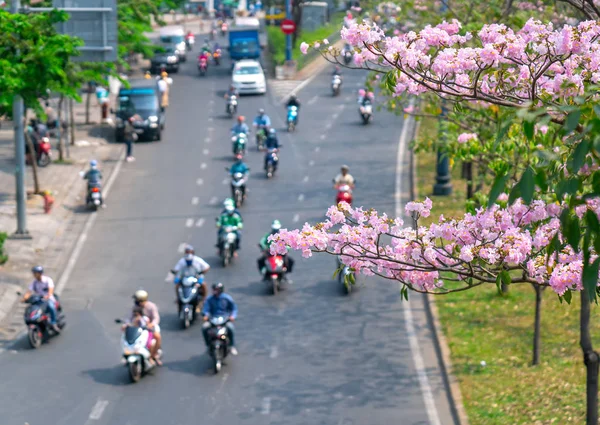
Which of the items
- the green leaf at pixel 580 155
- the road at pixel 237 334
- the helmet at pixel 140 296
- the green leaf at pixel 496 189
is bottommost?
the road at pixel 237 334

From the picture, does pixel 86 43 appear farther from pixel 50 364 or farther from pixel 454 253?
pixel 454 253

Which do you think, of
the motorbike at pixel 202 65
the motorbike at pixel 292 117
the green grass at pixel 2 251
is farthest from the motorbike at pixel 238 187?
the motorbike at pixel 202 65

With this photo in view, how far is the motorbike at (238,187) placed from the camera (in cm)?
3222

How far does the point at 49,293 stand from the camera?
20.9 meters

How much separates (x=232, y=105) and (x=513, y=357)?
108ft

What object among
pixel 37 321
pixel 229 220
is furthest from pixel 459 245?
pixel 229 220

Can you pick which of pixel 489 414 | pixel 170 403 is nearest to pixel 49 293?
pixel 170 403

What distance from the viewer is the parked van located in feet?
144

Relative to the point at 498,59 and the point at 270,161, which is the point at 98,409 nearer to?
the point at 498,59

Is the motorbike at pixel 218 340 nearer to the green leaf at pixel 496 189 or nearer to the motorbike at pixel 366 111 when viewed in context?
the green leaf at pixel 496 189

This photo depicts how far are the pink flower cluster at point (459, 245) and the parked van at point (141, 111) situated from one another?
35160 millimetres

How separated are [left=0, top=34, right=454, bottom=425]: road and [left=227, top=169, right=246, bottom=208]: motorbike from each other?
0.35 metres

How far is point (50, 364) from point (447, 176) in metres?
16.9

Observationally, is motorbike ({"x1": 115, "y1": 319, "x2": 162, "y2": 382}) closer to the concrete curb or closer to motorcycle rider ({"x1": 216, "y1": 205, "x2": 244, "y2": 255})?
the concrete curb
